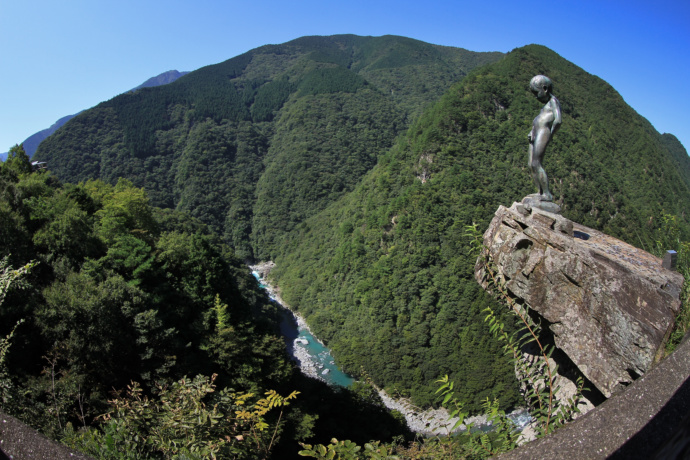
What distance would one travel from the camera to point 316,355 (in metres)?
53.2

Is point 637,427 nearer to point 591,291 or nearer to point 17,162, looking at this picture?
point 591,291

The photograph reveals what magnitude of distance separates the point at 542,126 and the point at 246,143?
12157cm

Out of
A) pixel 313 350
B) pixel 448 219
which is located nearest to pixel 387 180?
pixel 448 219

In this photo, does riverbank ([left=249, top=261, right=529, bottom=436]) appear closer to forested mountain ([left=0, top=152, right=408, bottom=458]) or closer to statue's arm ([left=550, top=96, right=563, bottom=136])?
forested mountain ([left=0, top=152, right=408, bottom=458])

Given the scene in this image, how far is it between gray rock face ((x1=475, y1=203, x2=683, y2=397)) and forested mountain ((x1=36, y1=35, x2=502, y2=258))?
274ft

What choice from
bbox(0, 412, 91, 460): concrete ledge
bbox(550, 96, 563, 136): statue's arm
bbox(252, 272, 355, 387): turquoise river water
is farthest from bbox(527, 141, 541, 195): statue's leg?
bbox(252, 272, 355, 387): turquoise river water

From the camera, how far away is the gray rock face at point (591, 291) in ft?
16.5

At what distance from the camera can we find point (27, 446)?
2062mm

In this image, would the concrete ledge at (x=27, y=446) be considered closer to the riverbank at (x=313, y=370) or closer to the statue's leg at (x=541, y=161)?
the statue's leg at (x=541, y=161)

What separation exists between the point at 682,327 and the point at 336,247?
66262 mm

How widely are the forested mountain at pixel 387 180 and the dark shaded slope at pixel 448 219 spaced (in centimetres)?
24

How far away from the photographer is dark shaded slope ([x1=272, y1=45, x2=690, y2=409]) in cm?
4591

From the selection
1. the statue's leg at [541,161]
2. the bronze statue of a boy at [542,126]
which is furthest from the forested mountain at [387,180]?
the bronze statue of a boy at [542,126]

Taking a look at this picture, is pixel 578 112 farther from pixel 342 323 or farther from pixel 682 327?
pixel 682 327
